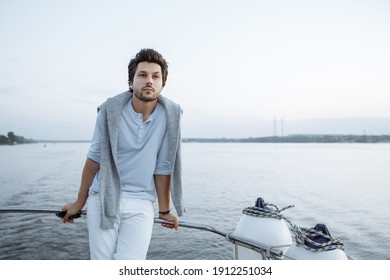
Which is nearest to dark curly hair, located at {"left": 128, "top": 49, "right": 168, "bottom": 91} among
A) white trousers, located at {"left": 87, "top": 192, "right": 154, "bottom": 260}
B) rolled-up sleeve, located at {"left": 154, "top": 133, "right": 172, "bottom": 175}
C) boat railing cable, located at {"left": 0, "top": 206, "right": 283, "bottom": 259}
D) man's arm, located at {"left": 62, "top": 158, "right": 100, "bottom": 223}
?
rolled-up sleeve, located at {"left": 154, "top": 133, "right": 172, "bottom": 175}

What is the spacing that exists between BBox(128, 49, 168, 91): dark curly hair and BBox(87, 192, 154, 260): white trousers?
0.73 metres

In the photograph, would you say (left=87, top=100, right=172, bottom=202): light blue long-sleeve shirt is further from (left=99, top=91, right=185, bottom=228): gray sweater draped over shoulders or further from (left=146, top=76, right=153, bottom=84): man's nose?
(left=146, top=76, right=153, bottom=84): man's nose

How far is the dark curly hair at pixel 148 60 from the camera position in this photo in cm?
203

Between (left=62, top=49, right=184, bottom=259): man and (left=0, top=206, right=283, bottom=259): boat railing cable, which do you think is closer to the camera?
(left=62, top=49, right=184, bottom=259): man

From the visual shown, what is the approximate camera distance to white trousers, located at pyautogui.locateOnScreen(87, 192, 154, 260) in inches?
77.9

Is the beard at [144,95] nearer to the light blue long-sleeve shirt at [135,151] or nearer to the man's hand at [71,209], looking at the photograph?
the light blue long-sleeve shirt at [135,151]

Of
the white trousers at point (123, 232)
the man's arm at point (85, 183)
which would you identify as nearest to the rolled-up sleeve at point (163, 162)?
the white trousers at point (123, 232)

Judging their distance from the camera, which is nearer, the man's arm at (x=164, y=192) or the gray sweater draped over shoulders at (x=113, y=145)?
the gray sweater draped over shoulders at (x=113, y=145)

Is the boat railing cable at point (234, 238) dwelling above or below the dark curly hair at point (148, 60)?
below

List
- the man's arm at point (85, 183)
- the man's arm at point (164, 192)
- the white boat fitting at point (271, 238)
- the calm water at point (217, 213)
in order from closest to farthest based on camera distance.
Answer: the white boat fitting at point (271, 238) → the man's arm at point (85, 183) → the man's arm at point (164, 192) → the calm water at point (217, 213)

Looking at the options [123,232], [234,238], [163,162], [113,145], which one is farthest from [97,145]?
[234,238]

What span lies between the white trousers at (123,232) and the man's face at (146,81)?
578mm

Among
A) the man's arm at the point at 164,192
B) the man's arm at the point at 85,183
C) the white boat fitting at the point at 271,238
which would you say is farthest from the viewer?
the man's arm at the point at 164,192
